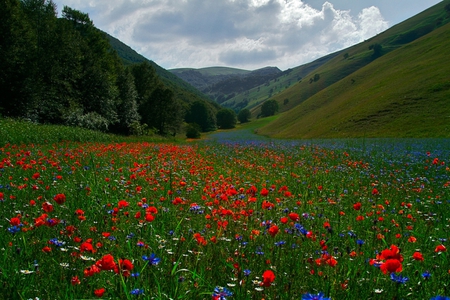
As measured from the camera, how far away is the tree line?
29438 millimetres

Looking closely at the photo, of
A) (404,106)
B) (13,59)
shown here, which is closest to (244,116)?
(404,106)

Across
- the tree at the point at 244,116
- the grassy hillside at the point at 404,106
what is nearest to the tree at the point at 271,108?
the tree at the point at 244,116

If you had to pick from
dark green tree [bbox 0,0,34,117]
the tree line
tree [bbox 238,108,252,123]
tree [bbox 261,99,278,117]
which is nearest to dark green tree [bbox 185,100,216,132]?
tree [bbox 261,99,278,117]

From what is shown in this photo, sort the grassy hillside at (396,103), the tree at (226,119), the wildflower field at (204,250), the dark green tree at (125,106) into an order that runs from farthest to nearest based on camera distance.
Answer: the tree at (226,119)
the dark green tree at (125,106)
the grassy hillside at (396,103)
the wildflower field at (204,250)

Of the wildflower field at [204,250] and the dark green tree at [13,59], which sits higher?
the dark green tree at [13,59]

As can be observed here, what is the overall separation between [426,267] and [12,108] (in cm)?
3588

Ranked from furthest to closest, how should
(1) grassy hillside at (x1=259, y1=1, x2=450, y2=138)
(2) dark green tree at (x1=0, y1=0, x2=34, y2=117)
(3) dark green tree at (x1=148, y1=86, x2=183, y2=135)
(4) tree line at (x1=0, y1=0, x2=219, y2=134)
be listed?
(3) dark green tree at (x1=148, y1=86, x2=183, y2=135) → (1) grassy hillside at (x1=259, y1=1, x2=450, y2=138) → (4) tree line at (x1=0, y1=0, x2=219, y2=134) → (2) dark green tree at (x1=0, y1=0, x2=34, y2=117)

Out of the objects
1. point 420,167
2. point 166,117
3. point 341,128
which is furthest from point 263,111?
point 420,167

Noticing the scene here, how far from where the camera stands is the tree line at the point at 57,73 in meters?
29.4

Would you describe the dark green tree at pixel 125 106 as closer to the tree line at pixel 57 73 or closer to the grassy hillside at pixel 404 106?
the tree line at pixel 57 73

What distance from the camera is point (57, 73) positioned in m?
34.2

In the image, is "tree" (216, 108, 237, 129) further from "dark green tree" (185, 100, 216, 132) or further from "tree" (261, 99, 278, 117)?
"tree" (261, 99, 278, 117)

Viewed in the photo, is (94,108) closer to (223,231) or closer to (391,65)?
(223,231)

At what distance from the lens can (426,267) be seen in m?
2.68
